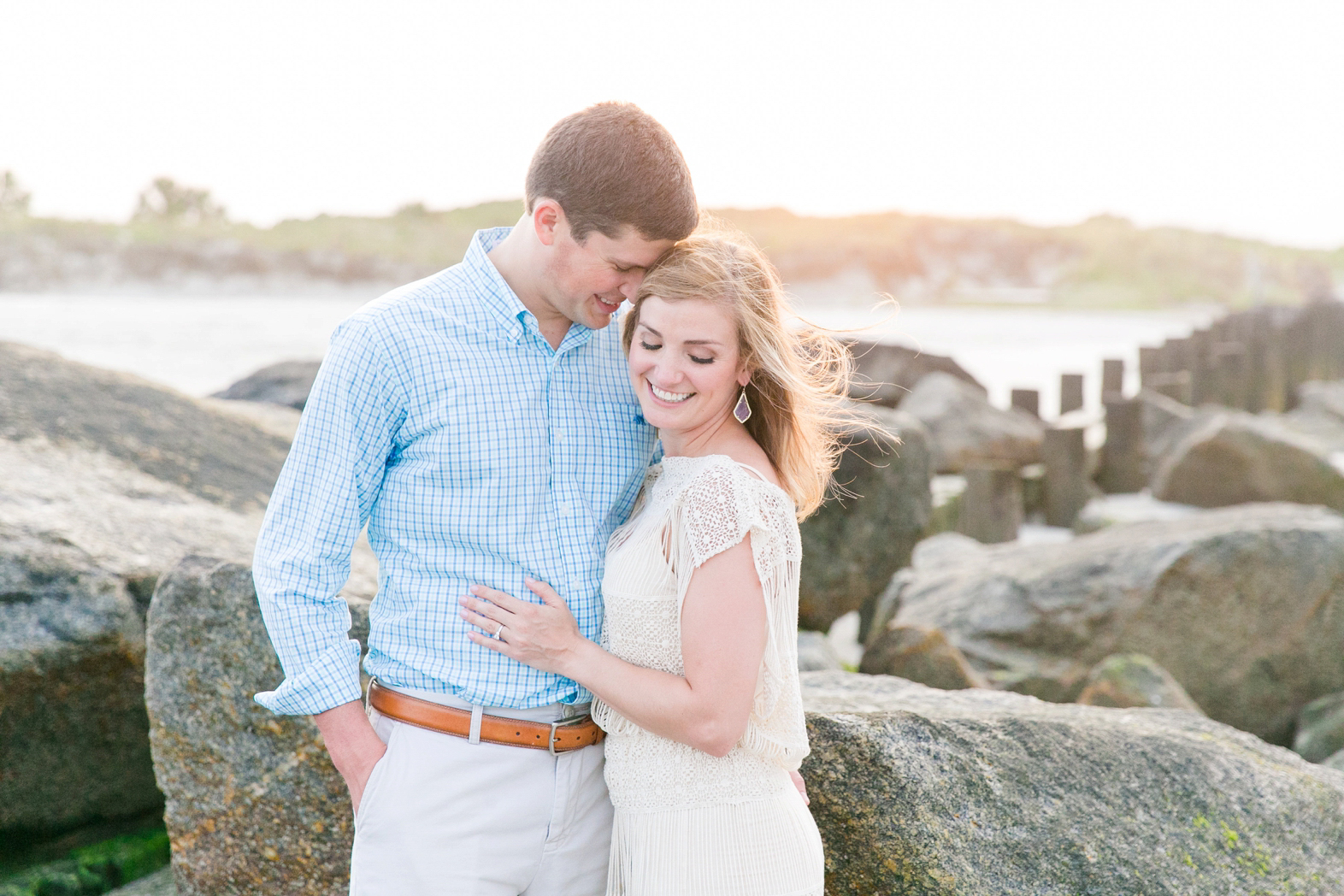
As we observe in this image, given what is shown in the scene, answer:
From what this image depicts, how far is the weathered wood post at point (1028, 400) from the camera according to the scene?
1261cm

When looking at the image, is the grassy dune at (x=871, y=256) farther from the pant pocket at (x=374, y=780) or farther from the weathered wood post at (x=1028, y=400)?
the pant pocket at (x=374, y=780)

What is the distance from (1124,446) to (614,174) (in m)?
10.4

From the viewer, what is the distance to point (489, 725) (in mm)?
2242

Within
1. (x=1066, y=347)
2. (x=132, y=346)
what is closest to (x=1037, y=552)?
(x=132, y=346)

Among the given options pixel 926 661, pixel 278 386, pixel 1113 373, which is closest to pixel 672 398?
pixel 926 661

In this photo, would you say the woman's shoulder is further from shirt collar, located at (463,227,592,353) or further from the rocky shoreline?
the rocky shoreline

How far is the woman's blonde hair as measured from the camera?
231 cm

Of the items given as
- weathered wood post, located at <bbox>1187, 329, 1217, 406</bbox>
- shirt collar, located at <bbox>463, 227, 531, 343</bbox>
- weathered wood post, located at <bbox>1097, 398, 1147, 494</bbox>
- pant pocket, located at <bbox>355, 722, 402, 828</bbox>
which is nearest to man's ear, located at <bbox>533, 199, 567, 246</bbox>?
shirt collar, located at <bbox>463, 227, 531, 343</bbox>

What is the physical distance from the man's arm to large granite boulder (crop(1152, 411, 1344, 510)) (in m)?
8.87

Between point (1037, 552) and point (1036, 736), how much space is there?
3.29 m

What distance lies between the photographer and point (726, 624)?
2104 millimetres

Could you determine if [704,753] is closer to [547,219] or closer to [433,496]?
[433,496]

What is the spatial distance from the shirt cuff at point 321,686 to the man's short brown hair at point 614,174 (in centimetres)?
97

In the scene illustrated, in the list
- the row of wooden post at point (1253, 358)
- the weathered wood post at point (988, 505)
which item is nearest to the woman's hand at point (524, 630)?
the weathered wood post at point (988, 505)
